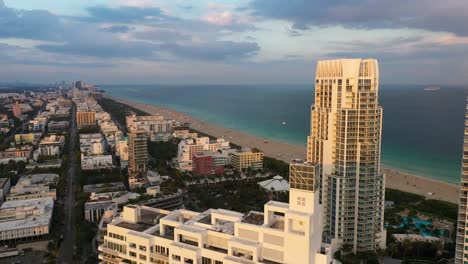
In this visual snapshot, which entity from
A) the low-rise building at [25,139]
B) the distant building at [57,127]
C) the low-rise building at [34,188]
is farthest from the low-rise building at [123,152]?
the distant building at [57,127]

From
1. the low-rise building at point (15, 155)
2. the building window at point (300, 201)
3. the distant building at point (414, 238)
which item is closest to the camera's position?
the building window at point (300, 201)

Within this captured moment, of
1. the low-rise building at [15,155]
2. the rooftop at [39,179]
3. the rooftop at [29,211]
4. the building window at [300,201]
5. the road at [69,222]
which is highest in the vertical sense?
the building window at [300,201]

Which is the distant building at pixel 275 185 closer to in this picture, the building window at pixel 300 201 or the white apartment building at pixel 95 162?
the white apartment building at pixel 95 162

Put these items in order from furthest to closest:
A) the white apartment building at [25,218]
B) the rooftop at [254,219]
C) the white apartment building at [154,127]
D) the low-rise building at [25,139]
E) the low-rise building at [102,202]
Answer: the white apartment building at [154,127] < the low-rise building at [25,139] < the low-rise building at [102,202] < the white apartment building at [25,218] < the rooftop at [254,219]

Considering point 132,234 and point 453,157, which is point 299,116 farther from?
point 132,234

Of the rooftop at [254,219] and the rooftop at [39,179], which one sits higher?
the rooftop at [254,219]

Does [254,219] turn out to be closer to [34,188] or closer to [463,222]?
[463,222]
